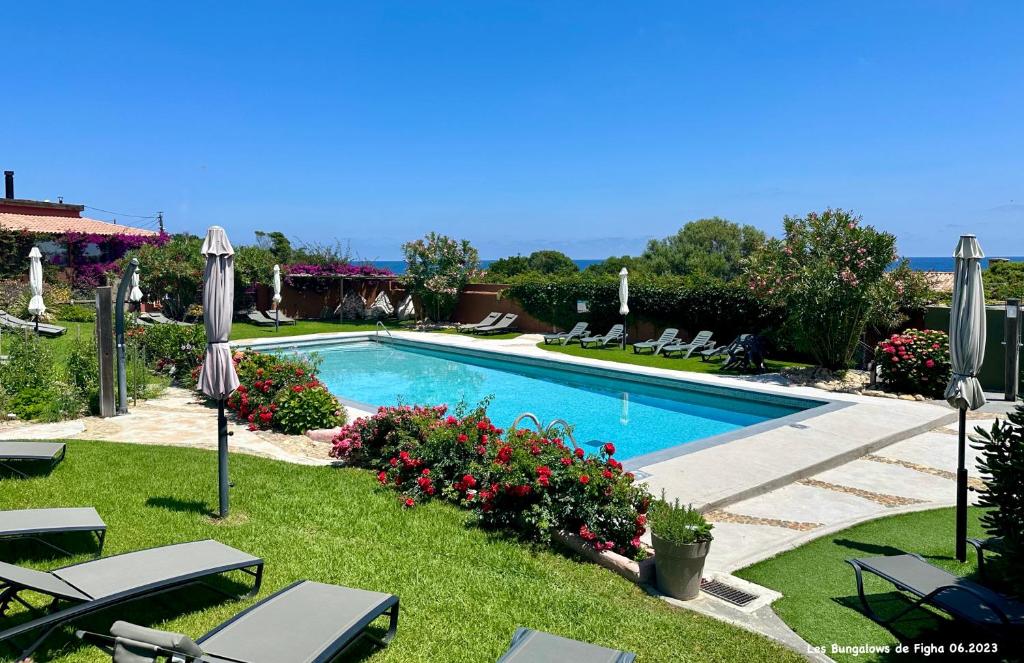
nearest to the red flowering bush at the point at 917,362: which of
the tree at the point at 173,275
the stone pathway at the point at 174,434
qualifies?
the stone pathway at the point at 174,434

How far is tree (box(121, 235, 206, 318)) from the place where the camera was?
2470 cm

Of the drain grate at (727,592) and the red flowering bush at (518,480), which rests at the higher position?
the red flowering bush at (518,480)

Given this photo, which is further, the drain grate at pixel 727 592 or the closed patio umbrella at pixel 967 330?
the closed patio umbrella at pixel 967 330

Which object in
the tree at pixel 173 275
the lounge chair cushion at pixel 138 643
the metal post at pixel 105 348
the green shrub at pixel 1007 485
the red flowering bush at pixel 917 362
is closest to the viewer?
the lounge chair cushion at pixel 138 643

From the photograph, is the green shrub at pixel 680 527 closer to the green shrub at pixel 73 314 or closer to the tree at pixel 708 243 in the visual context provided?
the green shrub at pixel 73 314

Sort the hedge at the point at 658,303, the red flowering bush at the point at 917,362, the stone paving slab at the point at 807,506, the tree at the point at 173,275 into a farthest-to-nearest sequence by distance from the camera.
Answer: the tree at the point at 173,275, the hedge at the point at 658,303, the red flowering bush at the point at 917,362, the stone paving slab at the point at 807,506

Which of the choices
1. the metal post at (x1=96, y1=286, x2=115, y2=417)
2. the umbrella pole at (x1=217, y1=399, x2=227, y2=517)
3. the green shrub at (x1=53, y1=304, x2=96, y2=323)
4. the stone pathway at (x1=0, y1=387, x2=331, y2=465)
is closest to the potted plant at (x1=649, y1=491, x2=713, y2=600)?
the umbrella pole at (x1=217, y1=399, x2=227, y2=517)

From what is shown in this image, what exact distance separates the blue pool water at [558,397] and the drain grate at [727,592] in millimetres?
5574

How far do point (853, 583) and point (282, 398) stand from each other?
7.99 metres

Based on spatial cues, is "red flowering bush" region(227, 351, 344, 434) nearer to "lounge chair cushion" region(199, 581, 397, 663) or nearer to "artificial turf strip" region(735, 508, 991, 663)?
"lounge chair cushion" region(199, 581, 397, 663)

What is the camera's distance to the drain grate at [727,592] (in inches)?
191

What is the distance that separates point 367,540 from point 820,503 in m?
4.82

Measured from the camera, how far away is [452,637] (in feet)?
13.7

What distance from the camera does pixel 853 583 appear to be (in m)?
5.18
